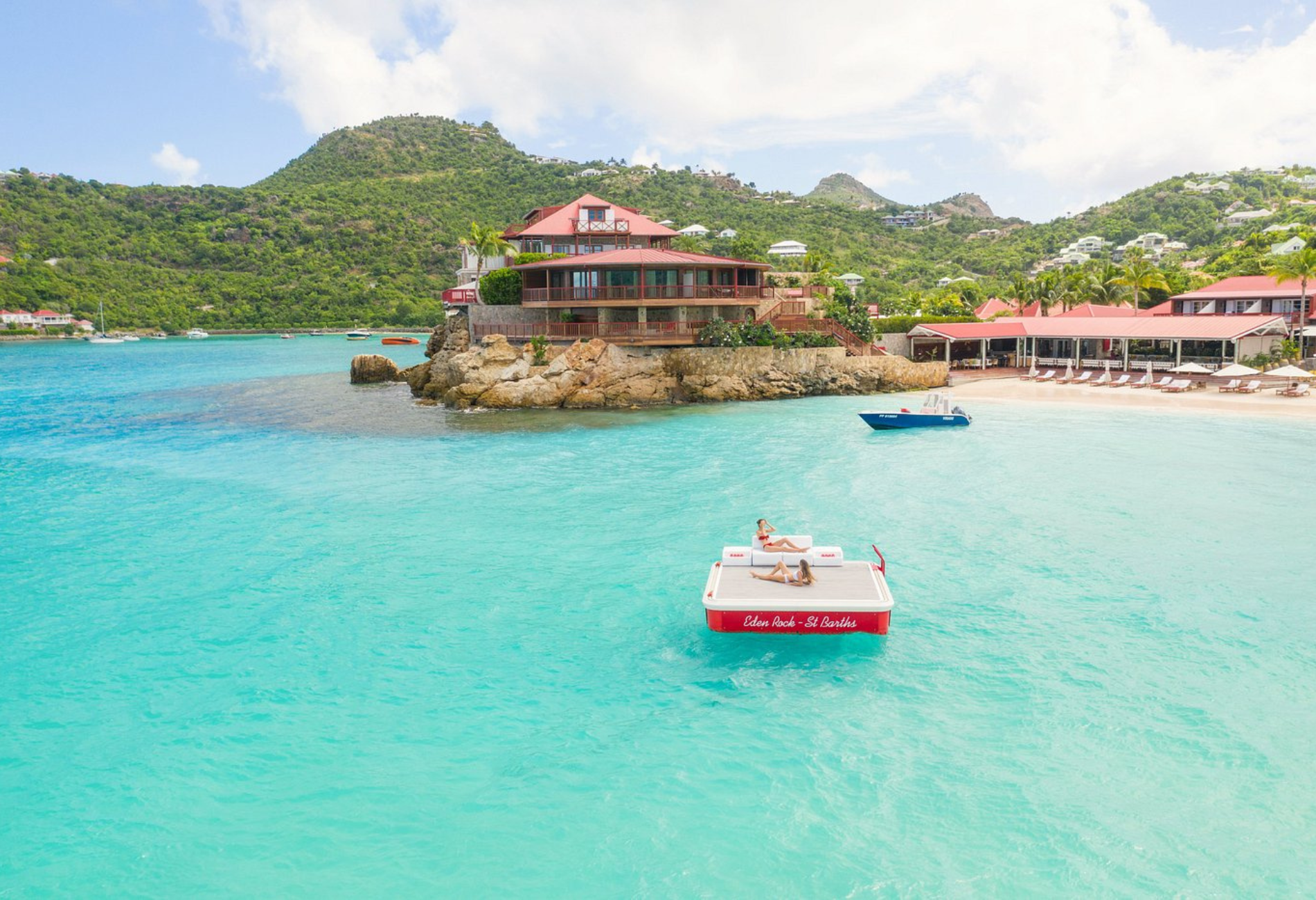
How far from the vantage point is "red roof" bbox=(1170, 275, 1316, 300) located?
55.5 m

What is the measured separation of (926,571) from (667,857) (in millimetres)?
11399

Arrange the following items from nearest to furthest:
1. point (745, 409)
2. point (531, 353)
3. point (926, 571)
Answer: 1. point (926, 571)
2. point (745, 409)
3. point (531, 353)

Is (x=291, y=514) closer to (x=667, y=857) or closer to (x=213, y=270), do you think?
(x=667, y=857)

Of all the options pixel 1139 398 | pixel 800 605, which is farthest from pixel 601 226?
pixel 800 605

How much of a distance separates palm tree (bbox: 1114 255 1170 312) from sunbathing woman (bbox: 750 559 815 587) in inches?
2473

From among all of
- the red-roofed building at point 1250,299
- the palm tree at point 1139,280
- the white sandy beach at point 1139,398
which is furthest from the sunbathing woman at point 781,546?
the palm tree at point 1139,280

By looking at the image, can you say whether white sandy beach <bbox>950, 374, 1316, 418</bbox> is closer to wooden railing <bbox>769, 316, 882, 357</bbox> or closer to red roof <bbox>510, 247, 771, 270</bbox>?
wooden railing <bbox>769, 316, 882, 357</bbox>

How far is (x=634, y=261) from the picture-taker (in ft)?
155

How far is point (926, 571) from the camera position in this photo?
1892 centimetres

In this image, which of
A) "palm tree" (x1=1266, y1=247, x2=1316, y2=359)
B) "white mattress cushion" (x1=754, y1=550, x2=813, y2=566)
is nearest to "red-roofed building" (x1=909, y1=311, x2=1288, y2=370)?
"palm tree" (x1=1266, y1=247, x2=1316, y2=359)

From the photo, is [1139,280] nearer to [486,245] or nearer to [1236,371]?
[1236,371]

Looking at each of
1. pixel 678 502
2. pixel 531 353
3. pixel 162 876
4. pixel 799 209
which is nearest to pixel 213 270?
pixel 799 209

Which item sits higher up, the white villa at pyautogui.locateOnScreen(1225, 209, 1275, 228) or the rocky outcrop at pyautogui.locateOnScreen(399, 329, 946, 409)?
the white villa at pyautogui.locateOnScreen(1225, 209, 1275, 228)

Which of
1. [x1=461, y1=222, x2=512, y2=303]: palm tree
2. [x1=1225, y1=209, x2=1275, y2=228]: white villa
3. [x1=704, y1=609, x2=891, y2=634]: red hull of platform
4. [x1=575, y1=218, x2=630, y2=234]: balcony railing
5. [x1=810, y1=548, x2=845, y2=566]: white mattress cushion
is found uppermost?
[x1=1225, y1=209, x2=1275, y2=228]: white villa
